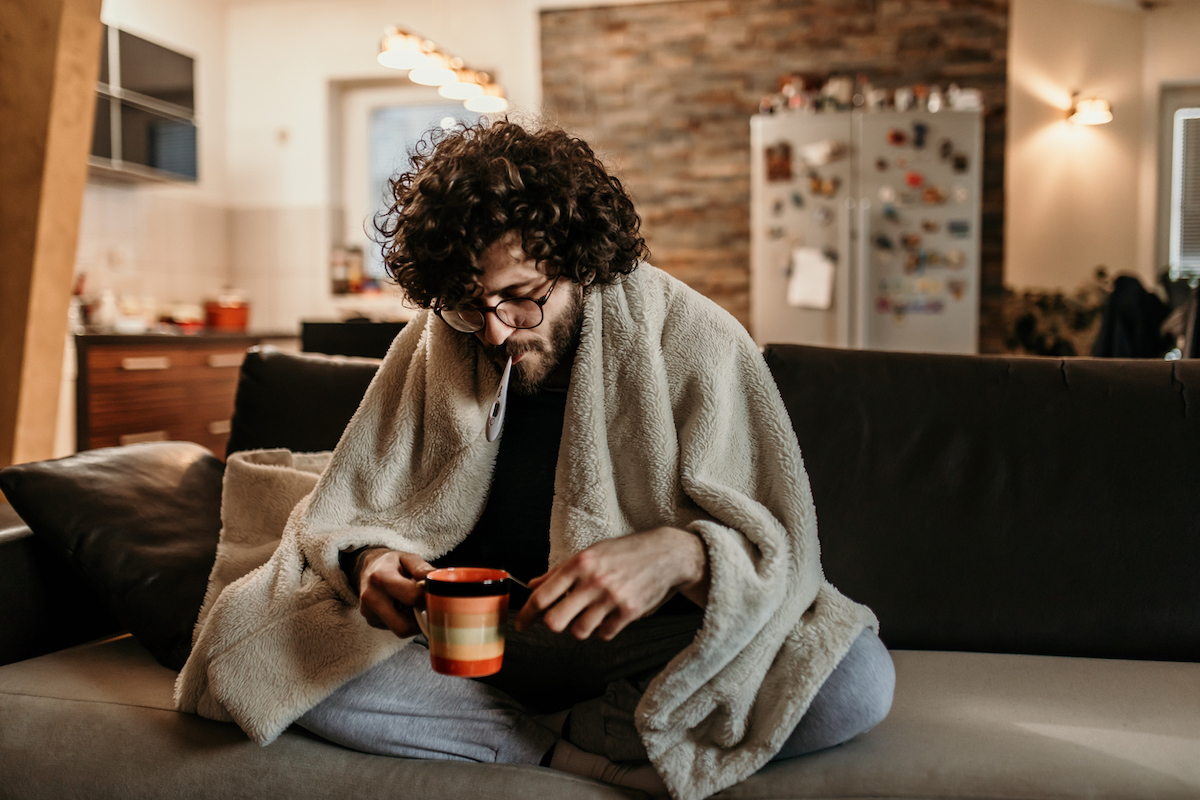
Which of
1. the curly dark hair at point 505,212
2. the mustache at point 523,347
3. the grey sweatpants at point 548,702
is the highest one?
the curly dark hair at point 505,212

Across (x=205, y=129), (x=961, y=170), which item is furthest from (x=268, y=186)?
(x=961, y=170)

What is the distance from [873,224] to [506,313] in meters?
3.66

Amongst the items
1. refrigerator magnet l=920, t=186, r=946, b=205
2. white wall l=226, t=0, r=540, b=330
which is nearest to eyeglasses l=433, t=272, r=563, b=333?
refrigerator magnet l=920, t=186, r=946, b=205

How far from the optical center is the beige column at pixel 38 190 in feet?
7.11

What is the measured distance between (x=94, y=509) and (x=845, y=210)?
3830 millimetres

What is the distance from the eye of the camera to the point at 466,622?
2.87 feet

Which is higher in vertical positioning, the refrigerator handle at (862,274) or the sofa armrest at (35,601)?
the refrigerator handle at (862,274)

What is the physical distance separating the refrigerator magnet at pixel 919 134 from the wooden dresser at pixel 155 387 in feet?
10.9

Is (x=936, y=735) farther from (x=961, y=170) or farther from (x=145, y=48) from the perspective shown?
(x=145, y=48)

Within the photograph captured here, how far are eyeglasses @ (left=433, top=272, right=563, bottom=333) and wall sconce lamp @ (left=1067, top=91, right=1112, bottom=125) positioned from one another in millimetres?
4706

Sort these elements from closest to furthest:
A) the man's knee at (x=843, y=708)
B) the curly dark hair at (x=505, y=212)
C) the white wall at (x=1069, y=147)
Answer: the man's knee at (x=843, y=708) < the curly dark hair at (x=505, y=212) < the white wall at (x=1069, y=147)

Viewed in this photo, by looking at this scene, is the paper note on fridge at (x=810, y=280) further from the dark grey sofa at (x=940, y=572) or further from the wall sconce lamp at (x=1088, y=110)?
the dark grey sofa at (x=940, y=572)

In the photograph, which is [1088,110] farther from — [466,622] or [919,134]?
[466,622]

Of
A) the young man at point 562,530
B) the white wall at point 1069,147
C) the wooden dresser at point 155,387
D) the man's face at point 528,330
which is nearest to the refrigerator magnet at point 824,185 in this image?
the white wall at point 1069,147
